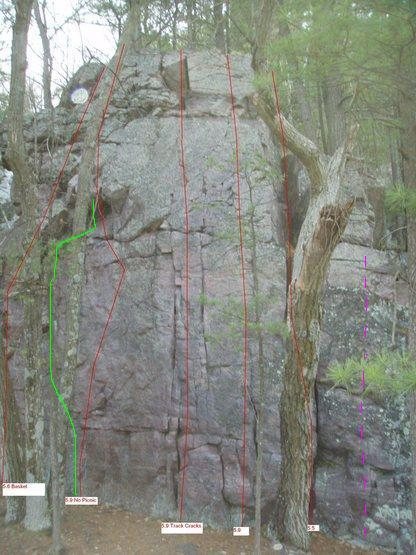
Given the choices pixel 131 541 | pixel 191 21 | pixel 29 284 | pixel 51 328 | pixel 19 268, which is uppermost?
pixel 191 21

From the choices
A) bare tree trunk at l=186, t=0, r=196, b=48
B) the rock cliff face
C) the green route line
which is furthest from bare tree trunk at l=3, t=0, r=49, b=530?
bare tree trunk at l=186, t=0, r=196, b=48

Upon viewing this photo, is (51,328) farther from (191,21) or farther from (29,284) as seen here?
(191,21)

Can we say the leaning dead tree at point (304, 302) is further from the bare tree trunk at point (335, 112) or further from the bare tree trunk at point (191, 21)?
the bare tree trunk at point (191, 21)

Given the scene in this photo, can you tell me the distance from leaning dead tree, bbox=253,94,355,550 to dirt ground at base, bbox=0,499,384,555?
2.16 ft

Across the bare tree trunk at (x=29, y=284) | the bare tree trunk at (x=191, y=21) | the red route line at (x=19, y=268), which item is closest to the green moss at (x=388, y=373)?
the bare tree trunk at (x=29, y=284)

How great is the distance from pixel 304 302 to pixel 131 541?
3.81m

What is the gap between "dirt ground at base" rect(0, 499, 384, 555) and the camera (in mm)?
6270

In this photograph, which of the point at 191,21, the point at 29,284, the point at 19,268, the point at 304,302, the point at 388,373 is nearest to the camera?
the point at 388,373

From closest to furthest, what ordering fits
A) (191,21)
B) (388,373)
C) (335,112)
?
(388,373)
(335,112)
(191,21)

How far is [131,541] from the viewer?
656cm

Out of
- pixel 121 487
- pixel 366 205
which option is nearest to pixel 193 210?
pixel 366 205

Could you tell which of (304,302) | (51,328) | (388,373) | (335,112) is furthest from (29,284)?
(335,112)

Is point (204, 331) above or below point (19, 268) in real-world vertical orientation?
below

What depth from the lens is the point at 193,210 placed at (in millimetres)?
7633
